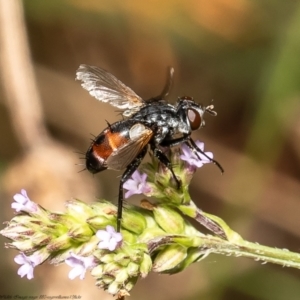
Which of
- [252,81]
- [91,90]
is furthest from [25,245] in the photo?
[252,81]

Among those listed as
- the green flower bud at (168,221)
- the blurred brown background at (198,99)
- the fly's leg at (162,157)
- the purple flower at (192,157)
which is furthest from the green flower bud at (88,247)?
the blurred brown background at (198,99)

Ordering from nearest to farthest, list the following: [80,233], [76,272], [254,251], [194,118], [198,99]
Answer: [76,272] < [80,233] < [254,251] < [194,118] < [198,99]

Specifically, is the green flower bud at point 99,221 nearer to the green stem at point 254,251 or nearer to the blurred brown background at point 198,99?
the green stem at point 254,251

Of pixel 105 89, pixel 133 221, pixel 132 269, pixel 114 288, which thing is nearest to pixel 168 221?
pixel 133 221

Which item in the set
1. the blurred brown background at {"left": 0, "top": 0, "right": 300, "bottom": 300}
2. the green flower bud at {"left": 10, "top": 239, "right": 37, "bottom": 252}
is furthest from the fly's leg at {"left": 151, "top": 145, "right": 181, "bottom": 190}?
the blurred brown background at {"left": 0, "top": 0, "right": 300, "bottom": 300}

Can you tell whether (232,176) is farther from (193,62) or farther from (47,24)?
(47,24)

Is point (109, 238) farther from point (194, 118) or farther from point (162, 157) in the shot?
point (194, 118)
